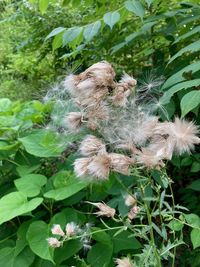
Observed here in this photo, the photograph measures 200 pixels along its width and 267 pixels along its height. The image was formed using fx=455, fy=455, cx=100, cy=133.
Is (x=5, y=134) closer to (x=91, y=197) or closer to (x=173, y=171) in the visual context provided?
(x=91, y=197)

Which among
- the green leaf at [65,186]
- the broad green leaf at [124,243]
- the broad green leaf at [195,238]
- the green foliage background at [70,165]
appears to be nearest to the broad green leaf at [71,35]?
the green foliage background at [70,165]

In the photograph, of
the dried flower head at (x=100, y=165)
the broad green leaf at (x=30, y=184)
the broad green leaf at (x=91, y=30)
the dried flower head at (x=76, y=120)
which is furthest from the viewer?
the broad green leaf at (x=91, y=30)

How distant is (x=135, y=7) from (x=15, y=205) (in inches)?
36.2

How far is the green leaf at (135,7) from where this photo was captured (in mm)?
1834

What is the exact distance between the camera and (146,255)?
4.13 feet

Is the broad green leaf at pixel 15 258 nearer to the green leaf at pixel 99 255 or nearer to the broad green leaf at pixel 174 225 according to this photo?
the green leaf at pixel 99 255

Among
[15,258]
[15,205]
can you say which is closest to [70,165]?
[15,205]

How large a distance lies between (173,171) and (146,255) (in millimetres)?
1292

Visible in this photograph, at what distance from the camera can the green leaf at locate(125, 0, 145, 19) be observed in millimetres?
1834

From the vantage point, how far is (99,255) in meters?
1.79

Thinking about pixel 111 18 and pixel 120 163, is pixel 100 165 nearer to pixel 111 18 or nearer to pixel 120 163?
pixel 120 163

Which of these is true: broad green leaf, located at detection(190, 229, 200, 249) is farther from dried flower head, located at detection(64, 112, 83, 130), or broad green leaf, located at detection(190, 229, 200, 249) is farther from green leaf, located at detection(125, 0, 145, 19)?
green leaf, located at detection(125, 0, 145, 19)

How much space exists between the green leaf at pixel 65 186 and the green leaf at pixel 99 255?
0.27 meters

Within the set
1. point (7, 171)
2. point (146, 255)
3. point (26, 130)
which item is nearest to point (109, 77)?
point (146, 255)
